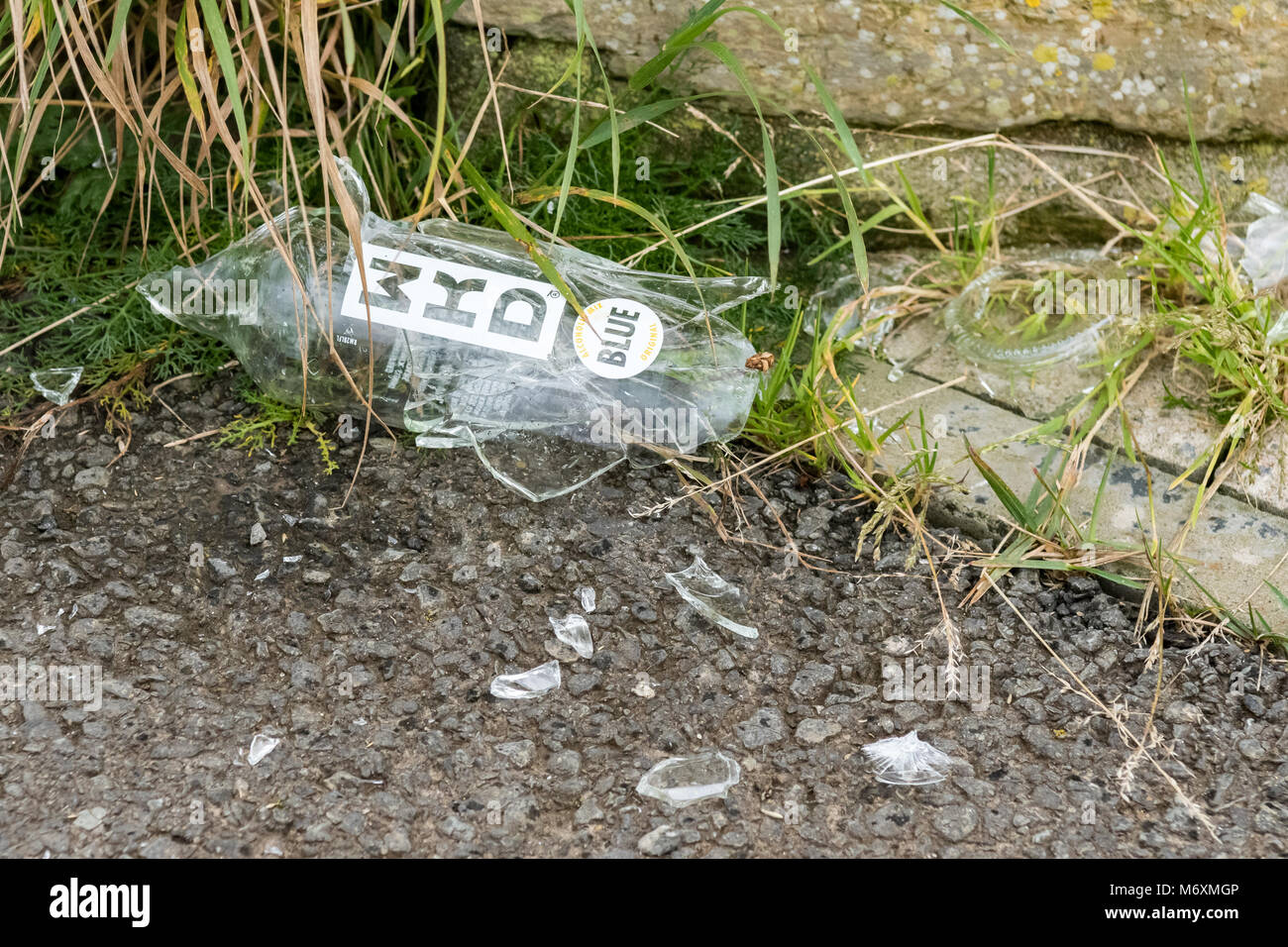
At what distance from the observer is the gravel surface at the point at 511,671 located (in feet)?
4.86

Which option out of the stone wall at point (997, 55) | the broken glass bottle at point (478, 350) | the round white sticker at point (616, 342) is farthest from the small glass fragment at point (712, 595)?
the stone wall at point (997, 55)

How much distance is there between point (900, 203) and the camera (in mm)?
2379

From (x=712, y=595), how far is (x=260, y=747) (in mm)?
714

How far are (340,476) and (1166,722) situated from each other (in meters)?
1.39

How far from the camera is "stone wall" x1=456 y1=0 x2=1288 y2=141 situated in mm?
2299

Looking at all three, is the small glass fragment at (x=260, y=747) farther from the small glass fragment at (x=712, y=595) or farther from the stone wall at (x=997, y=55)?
the stone wall at (x=997, y=55)

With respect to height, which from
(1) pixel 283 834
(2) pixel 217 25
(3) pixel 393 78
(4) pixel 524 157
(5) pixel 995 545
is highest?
(2) pixel 217 25

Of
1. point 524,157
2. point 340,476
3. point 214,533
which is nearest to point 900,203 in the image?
point 524,157

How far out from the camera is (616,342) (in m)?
2.06

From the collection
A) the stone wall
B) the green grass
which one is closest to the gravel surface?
the green grass

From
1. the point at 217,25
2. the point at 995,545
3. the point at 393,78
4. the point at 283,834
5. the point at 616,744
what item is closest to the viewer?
the point at 283,834

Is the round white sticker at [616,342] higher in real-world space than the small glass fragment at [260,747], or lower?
higher

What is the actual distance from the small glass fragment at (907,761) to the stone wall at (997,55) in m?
1.39

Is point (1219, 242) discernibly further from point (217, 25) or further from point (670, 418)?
point (217, 25)
